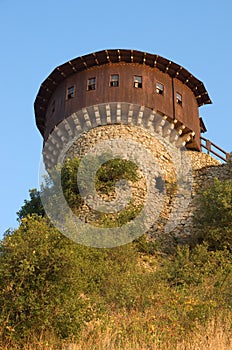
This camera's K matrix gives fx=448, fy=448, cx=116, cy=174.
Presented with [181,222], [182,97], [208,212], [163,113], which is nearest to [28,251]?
[208,212]

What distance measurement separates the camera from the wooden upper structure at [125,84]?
2239 cm

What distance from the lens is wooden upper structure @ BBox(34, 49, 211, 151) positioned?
882 inches


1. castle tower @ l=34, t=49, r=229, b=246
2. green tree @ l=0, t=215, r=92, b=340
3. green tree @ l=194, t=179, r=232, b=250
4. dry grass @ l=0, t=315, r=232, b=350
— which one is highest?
castle tower @ l=34, t=49, r=229, b=246

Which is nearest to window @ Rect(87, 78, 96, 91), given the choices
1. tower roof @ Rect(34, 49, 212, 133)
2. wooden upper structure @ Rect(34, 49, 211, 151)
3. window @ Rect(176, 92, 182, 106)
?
wooden upper structure @ Rect(34, 49, 211, 151)

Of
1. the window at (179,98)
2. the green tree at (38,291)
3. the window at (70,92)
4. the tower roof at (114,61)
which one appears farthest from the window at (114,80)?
the green tree at (38,291)

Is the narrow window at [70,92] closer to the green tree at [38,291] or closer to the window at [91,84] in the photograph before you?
the window at [91,84]

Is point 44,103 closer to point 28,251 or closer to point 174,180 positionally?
point 174,180

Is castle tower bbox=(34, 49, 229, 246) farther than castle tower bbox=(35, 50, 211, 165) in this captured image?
No

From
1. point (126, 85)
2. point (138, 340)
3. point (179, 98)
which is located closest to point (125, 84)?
point (126, 85)

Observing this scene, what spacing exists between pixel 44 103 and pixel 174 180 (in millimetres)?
9143

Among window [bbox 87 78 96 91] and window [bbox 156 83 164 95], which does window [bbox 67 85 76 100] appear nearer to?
window [bbox 87 78 96 91]

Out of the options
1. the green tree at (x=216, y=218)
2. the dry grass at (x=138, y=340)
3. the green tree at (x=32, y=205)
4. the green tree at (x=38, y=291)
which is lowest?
the dry grass at (x=138, y=340)

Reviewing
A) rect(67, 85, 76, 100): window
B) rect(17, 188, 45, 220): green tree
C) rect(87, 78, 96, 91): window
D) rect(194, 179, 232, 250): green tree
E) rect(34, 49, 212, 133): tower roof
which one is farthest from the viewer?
rect(67, 85, 76, 100): window

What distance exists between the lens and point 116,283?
11297 mm
